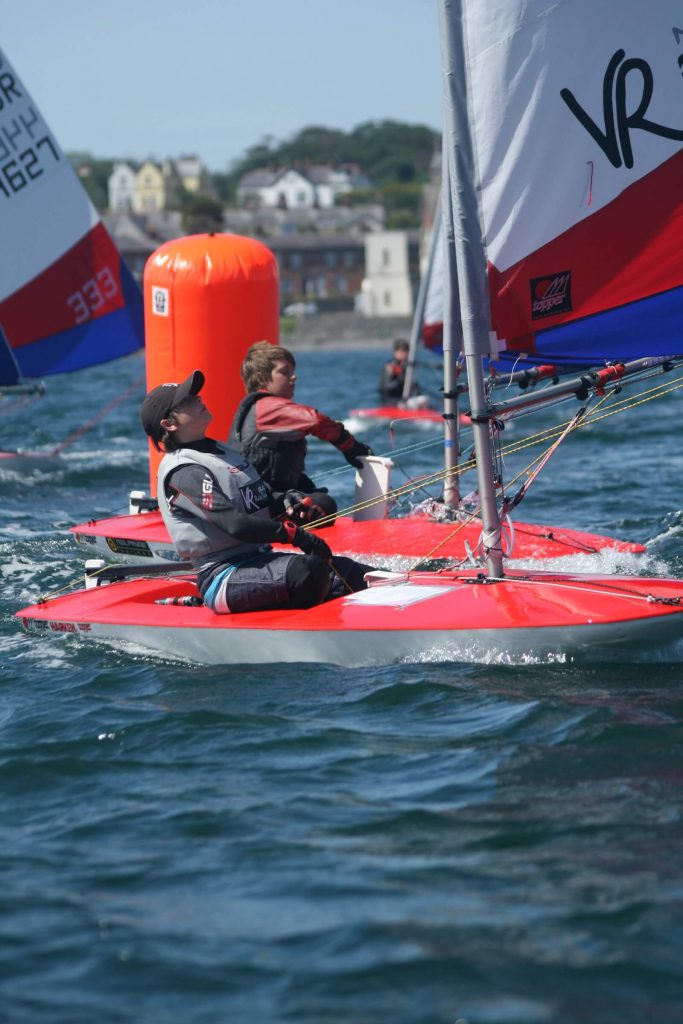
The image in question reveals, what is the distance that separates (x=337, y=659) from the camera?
575cm

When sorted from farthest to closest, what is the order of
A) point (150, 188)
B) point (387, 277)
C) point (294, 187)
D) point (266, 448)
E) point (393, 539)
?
point (294, 187)
point (150, 188)
point (387, 277)
point (393, 539)
point (266, 448)

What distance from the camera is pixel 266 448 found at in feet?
25.0

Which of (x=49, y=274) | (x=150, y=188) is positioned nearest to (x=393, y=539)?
(x=49, y=274)

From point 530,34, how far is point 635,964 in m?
3.83

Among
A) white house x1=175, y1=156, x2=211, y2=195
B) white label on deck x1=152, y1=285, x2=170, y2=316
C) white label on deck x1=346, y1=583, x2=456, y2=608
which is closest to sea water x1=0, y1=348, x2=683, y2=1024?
white label on deck x1=346, y1=583, x2=456, y2=608

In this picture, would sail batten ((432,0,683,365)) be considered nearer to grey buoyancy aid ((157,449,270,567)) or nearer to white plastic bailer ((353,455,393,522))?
grey buoyancy aid ((157,449,270,567))

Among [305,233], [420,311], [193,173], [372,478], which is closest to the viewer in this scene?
[372,478]

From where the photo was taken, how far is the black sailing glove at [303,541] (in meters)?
5.90

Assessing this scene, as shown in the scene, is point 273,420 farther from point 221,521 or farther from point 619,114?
point 619,114

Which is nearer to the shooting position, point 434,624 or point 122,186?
point 434,624

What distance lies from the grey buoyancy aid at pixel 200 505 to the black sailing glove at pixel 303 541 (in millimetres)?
166

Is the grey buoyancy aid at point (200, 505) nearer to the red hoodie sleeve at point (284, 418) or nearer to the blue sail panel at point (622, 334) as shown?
the blue sail panel at point (622, 334)

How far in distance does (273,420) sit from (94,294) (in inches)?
268

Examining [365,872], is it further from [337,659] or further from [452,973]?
[337,659]
